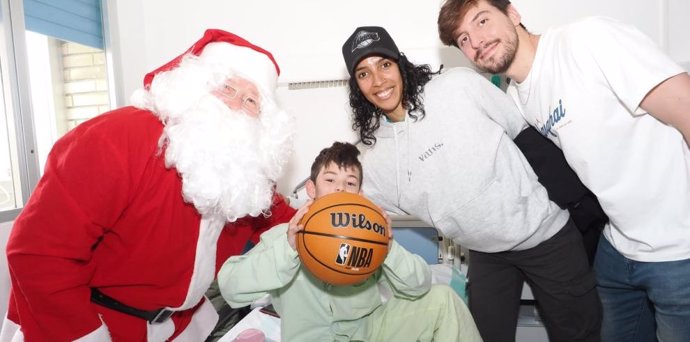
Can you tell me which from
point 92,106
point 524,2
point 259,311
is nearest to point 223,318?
point 259,311

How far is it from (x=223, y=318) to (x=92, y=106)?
6.25 feet

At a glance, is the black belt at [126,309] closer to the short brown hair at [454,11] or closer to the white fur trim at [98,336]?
the white fur trim at [98,336]

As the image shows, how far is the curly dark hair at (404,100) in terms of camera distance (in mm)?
1589

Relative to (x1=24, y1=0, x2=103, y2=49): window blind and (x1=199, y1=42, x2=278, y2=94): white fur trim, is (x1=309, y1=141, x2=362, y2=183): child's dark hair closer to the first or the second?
(x1=199, y1=42, x2=278, y2=94): white fur trim

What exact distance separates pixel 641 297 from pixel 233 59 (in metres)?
1.89

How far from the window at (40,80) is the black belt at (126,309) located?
1281 mm

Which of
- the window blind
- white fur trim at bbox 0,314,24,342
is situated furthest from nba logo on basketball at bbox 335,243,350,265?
the window blind

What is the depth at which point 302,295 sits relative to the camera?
5.05 feet

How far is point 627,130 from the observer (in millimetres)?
1229

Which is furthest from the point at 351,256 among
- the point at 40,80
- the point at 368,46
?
the point at 40,80

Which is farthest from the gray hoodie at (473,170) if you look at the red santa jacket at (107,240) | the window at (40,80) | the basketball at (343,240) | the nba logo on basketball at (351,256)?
the window at (40,80)

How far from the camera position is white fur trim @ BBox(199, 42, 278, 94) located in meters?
1.51

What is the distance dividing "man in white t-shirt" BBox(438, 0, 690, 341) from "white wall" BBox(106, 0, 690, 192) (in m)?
1.06

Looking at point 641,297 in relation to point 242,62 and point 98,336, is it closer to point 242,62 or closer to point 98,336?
point 242,62
